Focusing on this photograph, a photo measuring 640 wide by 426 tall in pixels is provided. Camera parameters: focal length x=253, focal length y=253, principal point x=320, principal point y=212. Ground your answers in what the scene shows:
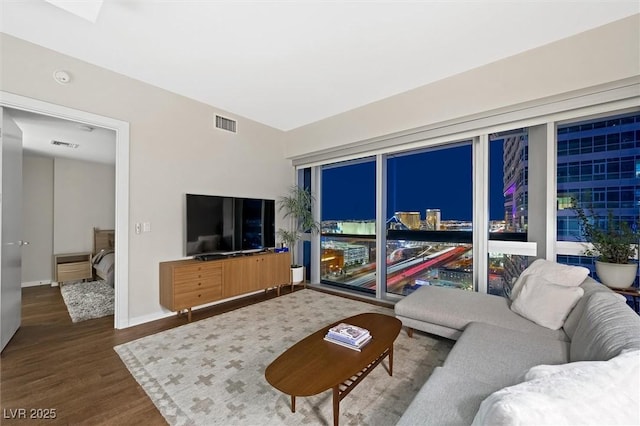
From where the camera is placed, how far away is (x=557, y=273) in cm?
214

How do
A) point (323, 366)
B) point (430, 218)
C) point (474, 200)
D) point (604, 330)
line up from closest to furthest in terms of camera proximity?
→ 1. point (604, 330)
2. point (323, 366)
3. point (474, 200)
4. point (430, 218)

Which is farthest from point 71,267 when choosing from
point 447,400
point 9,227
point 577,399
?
point 577,399

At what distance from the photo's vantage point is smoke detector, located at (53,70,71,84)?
2.57 metres

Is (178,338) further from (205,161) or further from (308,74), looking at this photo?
(308,74)

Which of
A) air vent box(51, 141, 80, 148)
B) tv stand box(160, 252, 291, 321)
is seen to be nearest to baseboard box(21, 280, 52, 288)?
air vent box(51, 141, 80, 148)

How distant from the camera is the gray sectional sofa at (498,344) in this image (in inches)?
44.8

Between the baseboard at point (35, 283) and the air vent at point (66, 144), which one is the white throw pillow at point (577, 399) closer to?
the air vent at point (66, 144)

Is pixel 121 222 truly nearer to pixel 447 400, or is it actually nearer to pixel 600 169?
pixel 447 400

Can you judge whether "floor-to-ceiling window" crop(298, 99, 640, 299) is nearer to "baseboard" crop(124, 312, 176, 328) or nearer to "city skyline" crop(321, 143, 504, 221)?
"city skyline" crop(321, 143, 504, 221)

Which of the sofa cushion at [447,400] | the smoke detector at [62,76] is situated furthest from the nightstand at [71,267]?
the sofa cushion at [447,400]

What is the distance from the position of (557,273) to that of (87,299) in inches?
232

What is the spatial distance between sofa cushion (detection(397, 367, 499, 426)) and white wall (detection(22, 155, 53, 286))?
6729 mm

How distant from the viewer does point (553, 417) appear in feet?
2.33

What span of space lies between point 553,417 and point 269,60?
10.5ft
